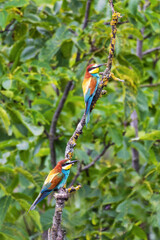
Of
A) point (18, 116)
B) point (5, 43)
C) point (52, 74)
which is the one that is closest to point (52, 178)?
point (18, 116)

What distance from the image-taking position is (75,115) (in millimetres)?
3133

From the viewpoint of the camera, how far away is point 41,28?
9.39 ft

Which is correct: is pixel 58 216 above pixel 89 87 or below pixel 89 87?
below

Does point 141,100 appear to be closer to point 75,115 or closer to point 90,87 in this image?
point 75,115

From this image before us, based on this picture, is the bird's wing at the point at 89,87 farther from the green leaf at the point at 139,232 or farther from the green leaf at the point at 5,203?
the green leaf at the point at 139,232

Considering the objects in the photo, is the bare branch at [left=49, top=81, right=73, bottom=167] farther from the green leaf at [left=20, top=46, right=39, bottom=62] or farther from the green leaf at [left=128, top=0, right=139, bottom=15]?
the green leaf at [left=128, top=0, right=139, bottom=15]

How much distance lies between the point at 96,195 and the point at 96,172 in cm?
28

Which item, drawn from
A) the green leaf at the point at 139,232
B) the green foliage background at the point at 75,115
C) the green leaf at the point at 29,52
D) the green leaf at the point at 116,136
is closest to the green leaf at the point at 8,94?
the green foliage background at the point at 75,115

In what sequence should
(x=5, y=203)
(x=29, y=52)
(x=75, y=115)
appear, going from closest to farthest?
(x=5, y=203) < (x=29, y=52) < (x=75, y=115)

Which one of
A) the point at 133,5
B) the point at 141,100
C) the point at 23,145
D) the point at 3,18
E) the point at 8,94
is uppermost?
the point at 3,18

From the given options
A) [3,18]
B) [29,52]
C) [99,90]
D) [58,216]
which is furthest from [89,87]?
Result: [29,52]

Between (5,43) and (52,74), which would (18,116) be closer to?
(52,74)

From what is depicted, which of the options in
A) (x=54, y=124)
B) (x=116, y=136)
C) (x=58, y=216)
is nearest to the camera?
(x=58, y=216)

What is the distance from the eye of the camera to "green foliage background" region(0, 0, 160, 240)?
89.1 inches
